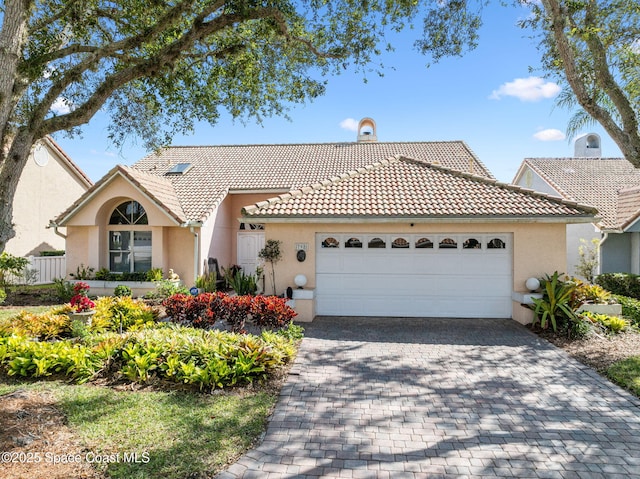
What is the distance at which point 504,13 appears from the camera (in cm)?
927

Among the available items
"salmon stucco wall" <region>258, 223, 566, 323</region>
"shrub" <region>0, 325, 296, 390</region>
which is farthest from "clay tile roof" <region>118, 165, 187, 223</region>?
"shrub" <region>0, 325, 296, 390</region>

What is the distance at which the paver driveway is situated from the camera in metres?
4.23

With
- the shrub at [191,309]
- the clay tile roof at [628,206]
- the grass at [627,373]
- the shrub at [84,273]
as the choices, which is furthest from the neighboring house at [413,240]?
the shrub at [84,273]

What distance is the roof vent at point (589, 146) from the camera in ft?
84.0

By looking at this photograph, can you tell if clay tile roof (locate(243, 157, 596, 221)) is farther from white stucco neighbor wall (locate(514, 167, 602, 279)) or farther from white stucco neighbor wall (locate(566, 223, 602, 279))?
white stucco neighbor wall (locate(566, 223, 602, 279))

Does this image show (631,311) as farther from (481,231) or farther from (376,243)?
(376,243)

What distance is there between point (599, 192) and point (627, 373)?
54.5 feet

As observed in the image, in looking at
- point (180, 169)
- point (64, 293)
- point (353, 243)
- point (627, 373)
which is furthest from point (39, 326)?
point (180, 169)

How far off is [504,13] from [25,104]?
11.1m

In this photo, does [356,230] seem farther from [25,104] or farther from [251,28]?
[25,104]

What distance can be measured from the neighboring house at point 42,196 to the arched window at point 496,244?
1894cm

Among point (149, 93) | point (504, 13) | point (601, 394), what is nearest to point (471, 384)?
point (601, 394)

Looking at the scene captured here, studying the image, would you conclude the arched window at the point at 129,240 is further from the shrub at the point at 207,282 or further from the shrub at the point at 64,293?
the shrub at the point at 207,282

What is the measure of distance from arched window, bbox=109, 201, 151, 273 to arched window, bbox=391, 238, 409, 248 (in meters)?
10.2
